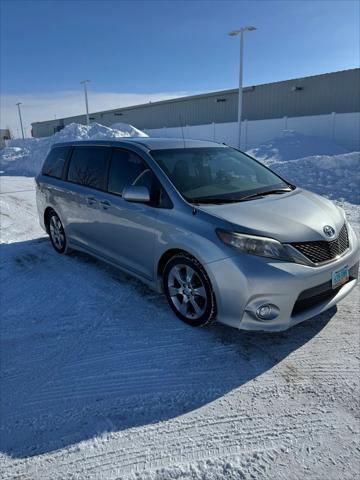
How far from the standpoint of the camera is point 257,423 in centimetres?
243

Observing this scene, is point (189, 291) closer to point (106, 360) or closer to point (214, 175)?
point (106, 360)

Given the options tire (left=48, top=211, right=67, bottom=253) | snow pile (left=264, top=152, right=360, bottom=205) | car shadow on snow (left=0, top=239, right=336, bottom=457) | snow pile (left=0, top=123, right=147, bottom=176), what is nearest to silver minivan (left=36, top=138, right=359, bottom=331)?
car shadow on snow (left=0, top=239, right=336, bottom=457)

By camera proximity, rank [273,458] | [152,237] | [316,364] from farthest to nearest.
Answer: [152,237]
[316,364]
[273,458]

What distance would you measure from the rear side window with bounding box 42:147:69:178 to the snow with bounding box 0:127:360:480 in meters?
2.22

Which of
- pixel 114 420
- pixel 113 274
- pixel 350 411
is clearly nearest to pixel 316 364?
pixel 350 411

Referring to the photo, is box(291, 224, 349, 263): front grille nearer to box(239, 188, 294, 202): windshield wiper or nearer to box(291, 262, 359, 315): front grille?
box(291, 262, 359, 315): front grille

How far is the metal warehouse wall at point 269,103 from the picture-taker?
883 inches

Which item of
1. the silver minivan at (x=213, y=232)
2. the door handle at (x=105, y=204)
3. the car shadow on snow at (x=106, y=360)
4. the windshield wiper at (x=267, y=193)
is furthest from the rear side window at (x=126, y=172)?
the car shadow on snow at (x=106, y=360)

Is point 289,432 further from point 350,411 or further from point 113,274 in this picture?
point 113,274

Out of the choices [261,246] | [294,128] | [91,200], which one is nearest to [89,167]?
[91,200]

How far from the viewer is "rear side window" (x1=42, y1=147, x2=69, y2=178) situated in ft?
18.3

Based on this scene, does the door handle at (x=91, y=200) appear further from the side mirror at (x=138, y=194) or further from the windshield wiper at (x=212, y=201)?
the windshield wiper at (x=212, y=201)

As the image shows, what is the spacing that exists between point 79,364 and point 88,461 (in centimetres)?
A: 96

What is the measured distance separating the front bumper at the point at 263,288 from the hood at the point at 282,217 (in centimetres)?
26
